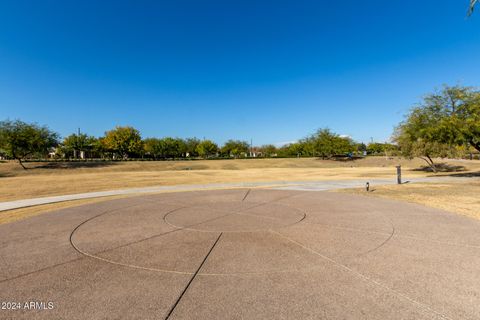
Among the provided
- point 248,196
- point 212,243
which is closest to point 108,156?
point 248,196

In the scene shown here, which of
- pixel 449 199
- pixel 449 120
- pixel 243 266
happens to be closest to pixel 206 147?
pixel 449 120

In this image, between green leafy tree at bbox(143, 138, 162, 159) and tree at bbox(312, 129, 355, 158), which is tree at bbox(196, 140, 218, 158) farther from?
tree at bbox(312, 129, 355, 158)

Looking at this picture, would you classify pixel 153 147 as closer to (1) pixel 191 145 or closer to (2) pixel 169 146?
(2) pixel 169 146

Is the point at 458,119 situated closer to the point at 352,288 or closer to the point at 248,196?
the point at 248,196

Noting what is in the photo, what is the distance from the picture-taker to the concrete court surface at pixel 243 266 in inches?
149

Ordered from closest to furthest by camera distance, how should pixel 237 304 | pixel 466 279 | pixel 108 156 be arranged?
pixel 237 304 → pixel 466 279 → pixel 108 156

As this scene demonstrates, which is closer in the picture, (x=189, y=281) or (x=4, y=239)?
(x=189, y=281)

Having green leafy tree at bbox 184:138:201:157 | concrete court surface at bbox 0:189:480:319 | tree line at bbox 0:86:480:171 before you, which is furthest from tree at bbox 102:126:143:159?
concrete court surface at bbox 0:189:480:319

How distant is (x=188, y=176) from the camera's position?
94.0 ft

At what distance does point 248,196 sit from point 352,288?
9.80m

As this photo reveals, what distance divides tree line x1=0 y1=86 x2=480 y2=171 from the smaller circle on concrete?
56.0ft

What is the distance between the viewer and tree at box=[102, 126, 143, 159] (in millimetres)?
69875

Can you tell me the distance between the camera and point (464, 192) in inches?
556

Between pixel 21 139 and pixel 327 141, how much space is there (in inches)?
2540
